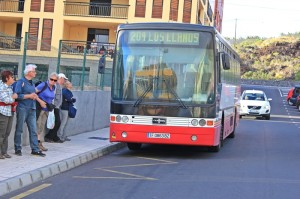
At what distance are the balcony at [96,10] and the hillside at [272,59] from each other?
71.7 m

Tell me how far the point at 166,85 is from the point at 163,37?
1.23 metres

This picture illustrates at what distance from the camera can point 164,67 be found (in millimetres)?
12648

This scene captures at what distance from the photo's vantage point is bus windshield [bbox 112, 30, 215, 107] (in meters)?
12.5

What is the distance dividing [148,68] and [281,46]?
11749cm

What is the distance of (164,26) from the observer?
42.4ft

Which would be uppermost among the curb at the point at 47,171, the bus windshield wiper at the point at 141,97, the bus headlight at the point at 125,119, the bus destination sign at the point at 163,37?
the bus destination sign at the point at 163,37

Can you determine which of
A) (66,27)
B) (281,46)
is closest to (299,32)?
(281,46)

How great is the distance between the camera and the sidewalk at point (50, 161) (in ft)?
27.7

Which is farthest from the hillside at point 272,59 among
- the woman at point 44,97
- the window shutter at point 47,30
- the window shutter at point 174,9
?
the woman at point 44,97

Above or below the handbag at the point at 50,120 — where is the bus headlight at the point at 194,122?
above

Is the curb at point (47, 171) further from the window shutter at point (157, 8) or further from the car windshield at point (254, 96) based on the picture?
the window shutter at point (157, 8)

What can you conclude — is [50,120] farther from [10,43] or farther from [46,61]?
[10,43]

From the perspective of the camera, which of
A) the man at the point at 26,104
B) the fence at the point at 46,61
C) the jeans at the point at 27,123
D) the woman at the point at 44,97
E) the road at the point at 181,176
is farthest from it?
the fence at the point at 46,61

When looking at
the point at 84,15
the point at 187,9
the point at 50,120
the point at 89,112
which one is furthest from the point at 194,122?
the point at 84,15
